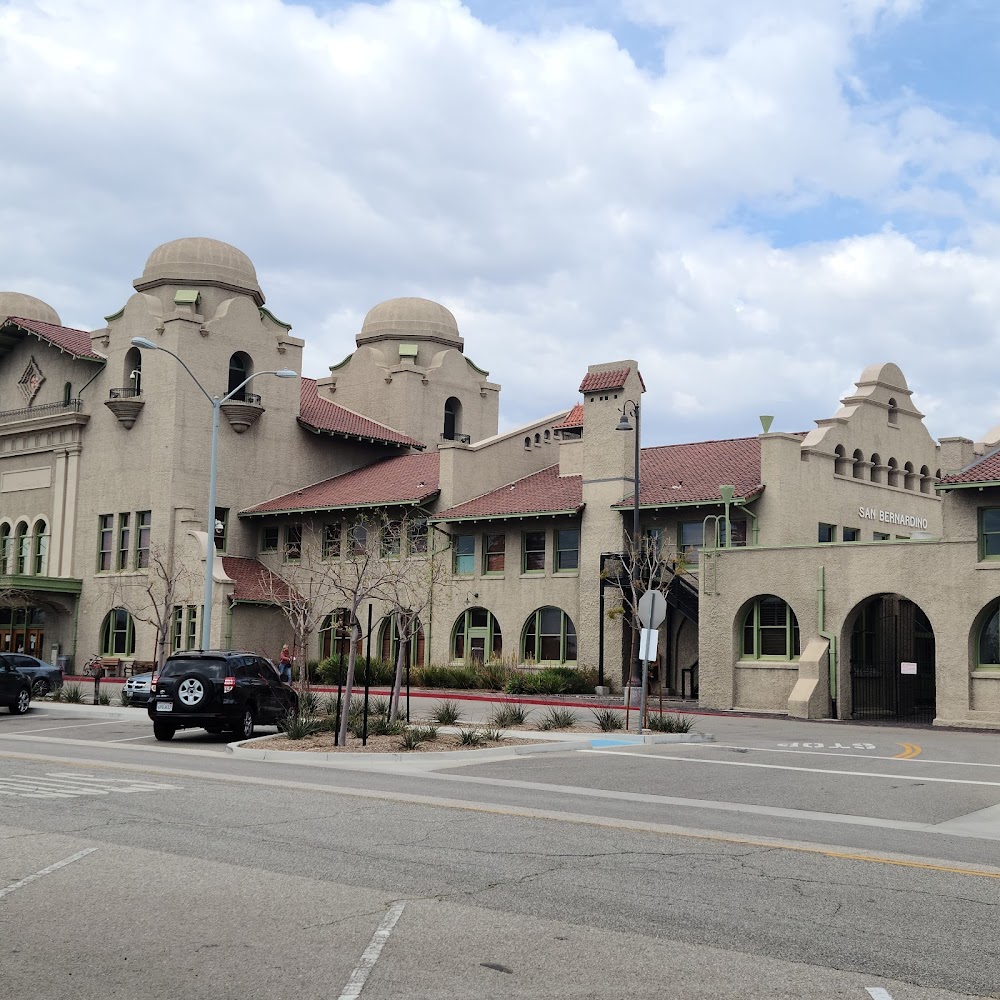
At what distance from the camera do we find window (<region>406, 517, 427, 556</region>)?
47.2 meters

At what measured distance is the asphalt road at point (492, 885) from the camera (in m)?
6.95

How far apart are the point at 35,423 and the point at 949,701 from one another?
4039cm

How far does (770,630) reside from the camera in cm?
3603

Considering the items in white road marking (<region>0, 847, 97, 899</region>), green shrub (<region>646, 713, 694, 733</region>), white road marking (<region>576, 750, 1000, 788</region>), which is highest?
green shrub (<region>646, 713, 694, 733</region>)

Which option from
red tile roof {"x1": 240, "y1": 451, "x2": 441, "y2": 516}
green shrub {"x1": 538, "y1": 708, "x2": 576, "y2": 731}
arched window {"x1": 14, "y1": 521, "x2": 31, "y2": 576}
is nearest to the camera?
green shrub {"x1": 538, "y1": 708, "x2": 576, "y2": 731}

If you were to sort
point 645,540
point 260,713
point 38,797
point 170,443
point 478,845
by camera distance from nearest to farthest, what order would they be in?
1. point 478,845
2. point 38,797
3. point 260,713
4. point 645,540
5. point 170,443

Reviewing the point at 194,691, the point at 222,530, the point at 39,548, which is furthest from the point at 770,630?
the point at 39,548

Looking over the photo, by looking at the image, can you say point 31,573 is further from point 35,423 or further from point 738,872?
point 738,872

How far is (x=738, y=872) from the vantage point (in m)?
10.2

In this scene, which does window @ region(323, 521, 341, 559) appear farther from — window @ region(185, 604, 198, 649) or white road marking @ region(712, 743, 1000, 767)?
white road marking @ region(712, 743, 1000, 767)

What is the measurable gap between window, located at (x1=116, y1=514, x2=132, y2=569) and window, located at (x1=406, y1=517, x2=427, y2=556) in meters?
12.5

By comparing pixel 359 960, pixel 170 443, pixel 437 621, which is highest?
pixel 170 443

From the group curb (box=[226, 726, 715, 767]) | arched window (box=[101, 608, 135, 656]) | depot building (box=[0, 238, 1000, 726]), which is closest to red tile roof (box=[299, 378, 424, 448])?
depot building (box=[0, 238, 1000, 726])

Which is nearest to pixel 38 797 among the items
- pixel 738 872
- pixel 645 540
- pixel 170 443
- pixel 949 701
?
pixel 738 872
